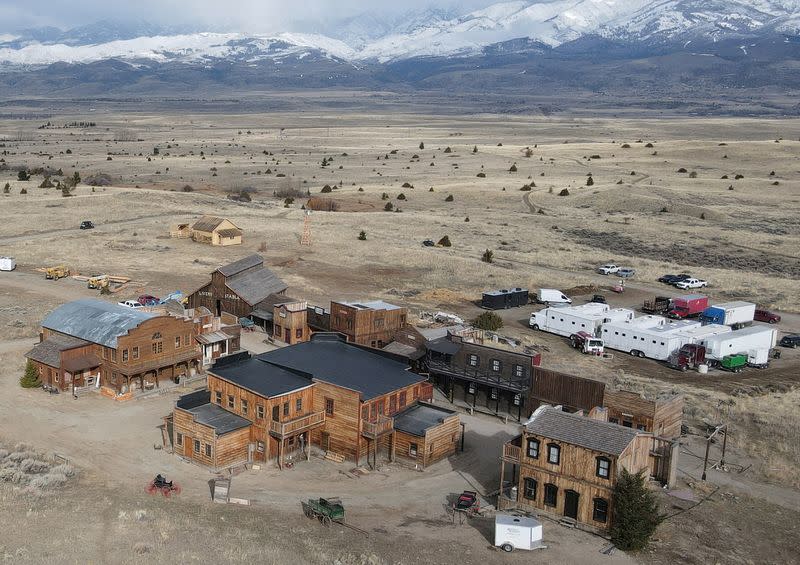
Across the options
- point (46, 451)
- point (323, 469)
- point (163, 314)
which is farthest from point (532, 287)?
point (46, 451)

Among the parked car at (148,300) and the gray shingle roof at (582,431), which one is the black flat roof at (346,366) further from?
the parked car at (148,300)

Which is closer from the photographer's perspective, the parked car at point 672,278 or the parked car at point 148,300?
the parked car at point 148,300

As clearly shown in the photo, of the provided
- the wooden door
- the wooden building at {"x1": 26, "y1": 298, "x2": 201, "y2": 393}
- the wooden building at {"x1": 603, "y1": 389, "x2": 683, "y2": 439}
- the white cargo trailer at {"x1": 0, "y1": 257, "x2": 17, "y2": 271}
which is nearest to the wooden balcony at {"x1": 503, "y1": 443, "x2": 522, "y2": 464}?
the wooden door

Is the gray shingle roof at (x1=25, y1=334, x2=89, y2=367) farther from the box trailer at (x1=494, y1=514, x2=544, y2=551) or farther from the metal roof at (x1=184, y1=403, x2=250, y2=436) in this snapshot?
the box trailer at (x1=494, y1=514, x2=544, y2=551)

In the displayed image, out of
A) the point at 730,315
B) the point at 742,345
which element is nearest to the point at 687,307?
the point at 730,315

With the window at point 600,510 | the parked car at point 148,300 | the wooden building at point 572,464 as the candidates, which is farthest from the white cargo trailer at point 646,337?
the parked car at point 148,300

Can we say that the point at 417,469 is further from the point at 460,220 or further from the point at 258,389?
the point at 460,220

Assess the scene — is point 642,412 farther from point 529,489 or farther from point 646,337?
point 646,337
